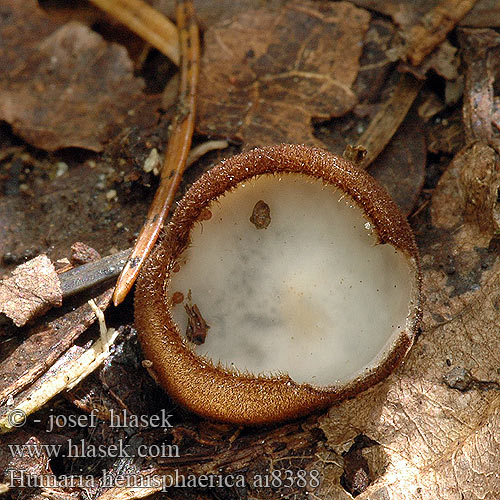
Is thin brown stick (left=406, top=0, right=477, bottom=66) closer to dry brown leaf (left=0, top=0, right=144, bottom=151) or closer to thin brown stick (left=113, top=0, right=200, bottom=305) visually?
thin brown stick (left=113, top=0, right=200, bottom=305)

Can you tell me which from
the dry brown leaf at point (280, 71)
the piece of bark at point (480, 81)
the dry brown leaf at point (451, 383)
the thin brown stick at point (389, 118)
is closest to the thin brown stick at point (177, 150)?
the dry brown leaf at point (280, 71)

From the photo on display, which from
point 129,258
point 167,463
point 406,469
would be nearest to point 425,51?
point 129,258

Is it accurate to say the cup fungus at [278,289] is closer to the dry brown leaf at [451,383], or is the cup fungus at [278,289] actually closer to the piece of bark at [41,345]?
the dry brown leaf at [451,383]

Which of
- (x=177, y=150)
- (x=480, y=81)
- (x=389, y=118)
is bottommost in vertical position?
(x=177, y=150)

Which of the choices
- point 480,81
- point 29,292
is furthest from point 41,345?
point 480,81

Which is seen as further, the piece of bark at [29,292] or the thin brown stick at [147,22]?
the thin brown stick at [147,22]

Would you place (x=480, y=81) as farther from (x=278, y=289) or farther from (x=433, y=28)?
(x=278, y=289)

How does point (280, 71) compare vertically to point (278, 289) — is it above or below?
above
